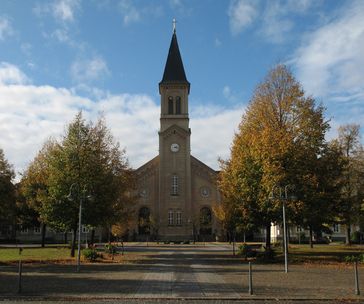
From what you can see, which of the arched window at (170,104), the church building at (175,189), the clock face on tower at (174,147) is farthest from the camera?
the arched window at (170,104)

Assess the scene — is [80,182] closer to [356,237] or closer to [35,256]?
[35,256]

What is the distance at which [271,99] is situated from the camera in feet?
106

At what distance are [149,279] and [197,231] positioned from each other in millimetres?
55629

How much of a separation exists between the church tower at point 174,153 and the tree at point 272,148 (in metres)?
41.4

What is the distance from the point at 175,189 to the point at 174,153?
607 centimetres

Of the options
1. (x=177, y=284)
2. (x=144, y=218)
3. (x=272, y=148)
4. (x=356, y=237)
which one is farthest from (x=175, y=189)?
(x=177, y=284)

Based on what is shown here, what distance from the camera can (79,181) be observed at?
101ft

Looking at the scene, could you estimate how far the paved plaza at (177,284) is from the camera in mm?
14258

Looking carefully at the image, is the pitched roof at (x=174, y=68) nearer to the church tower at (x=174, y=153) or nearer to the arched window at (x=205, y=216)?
the church tower at (x=174, y=153)

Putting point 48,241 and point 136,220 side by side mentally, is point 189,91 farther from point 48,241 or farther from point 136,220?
point 48,241

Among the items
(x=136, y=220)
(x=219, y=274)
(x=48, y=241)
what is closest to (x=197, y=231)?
(x=136, y=220)

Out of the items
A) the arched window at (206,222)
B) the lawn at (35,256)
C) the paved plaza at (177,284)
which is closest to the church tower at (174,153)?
the arched window at (206,222)

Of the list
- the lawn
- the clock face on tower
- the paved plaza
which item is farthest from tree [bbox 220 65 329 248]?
the clock face on tower

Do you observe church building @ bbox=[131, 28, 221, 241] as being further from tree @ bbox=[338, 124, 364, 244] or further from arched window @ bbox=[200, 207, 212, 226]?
tree @ bbox=[338, 124, 364, 244]
